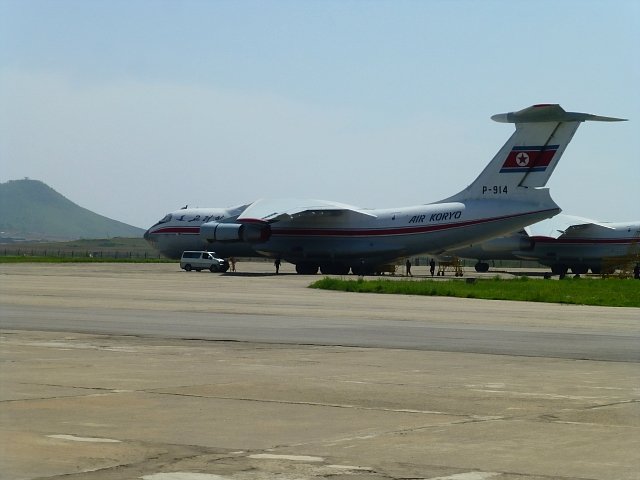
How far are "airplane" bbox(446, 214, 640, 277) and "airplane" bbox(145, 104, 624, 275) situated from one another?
9590 mm

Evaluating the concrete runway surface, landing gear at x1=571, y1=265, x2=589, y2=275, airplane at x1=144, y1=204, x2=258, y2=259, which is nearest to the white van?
airplane at x1=144, y1=204, x2=258, y2=259

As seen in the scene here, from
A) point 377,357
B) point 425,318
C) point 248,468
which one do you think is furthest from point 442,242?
point 248,468

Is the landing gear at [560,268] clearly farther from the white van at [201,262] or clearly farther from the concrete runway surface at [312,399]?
the concrete runway surface at [312,399]

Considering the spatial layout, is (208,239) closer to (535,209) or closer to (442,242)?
(442,242)

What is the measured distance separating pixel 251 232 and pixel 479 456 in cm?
5886

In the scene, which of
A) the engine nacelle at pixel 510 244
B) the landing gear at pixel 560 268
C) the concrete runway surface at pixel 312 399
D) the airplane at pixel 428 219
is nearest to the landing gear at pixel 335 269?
the airplane at pixel 428 219

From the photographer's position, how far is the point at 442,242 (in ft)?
211

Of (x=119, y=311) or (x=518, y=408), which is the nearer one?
(x=518, y=408)

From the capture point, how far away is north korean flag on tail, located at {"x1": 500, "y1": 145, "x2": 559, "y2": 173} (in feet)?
211

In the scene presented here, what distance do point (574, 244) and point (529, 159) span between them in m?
13.1

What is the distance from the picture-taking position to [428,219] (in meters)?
64.2

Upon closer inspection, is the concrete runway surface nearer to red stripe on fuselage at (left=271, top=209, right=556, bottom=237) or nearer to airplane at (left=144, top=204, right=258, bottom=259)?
red stripe on fuselage at (left=271, top=209, right=556, bottom=237)

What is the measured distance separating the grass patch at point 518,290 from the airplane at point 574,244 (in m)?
25.0

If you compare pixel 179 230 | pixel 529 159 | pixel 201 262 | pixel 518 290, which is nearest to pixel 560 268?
pixel 529 159
